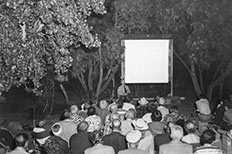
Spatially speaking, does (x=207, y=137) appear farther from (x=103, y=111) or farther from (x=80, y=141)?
(x=103, y=111)

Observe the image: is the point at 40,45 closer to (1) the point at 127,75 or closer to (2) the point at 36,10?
(2) the point at 36,10

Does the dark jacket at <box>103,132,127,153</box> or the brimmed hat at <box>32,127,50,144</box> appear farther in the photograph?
the brimmed hat at <box>32,127,50,144</box>

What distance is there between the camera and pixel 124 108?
9.82 metres

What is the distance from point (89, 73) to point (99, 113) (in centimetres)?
565

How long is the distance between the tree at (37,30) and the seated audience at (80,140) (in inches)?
54.3

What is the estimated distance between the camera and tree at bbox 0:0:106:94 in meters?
5.66

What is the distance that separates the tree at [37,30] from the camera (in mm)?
5660

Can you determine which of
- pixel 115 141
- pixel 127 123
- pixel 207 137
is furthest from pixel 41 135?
pixel 207 137

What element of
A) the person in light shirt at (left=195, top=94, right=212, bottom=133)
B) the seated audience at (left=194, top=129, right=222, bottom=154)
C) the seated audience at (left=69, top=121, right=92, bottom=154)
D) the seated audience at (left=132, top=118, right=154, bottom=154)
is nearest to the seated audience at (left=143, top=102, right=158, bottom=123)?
the seated audience at (left=132, top=118, right=154, bottom=154)

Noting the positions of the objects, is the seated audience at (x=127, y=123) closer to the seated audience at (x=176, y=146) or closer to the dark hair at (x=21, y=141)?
the seated audience at (x=176, y=146)

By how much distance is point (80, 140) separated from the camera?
24.4 ft

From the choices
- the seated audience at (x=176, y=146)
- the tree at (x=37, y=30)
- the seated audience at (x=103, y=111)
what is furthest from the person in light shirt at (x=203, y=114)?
the tree at (x=37, y=30)

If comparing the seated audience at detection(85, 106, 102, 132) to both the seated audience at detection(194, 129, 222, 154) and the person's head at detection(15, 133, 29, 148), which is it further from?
the seated audience at detection(194, 129, 222, 154)

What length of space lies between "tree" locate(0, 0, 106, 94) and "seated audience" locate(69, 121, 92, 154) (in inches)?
54.3
